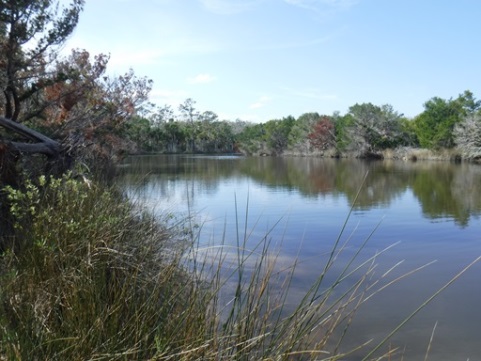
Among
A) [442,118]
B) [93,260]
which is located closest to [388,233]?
[93,260]

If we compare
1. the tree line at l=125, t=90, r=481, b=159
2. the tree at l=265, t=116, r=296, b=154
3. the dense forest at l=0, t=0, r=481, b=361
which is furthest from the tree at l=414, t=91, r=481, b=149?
the tree at l=265, t=116, r=296, b=154

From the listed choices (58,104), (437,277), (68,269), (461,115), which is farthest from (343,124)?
(68,269)

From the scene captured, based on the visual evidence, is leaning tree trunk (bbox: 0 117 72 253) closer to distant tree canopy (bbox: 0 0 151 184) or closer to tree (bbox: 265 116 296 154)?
distant tree canopy (bbox: 0 0 151 184)

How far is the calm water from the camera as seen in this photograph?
4.89 meters

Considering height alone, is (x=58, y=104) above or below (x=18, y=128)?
above

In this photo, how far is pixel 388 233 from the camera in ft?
32.9

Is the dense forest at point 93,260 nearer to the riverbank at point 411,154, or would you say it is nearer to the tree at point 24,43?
the tree at point 24,43

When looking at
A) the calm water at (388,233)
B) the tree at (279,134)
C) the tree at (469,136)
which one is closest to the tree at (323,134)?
the tree at (279,134)

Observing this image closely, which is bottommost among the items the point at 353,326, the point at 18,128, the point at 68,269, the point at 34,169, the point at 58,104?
the point at 353,326

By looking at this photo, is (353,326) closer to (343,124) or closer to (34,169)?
(34,169)

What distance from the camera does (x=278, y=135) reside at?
64.8 metres

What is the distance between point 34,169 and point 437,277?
6.20 meters

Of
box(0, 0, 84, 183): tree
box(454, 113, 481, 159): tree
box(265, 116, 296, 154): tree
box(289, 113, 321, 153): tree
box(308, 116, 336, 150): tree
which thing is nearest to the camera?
box(0, 0, 84, 183): tree

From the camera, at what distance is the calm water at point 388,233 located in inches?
193
